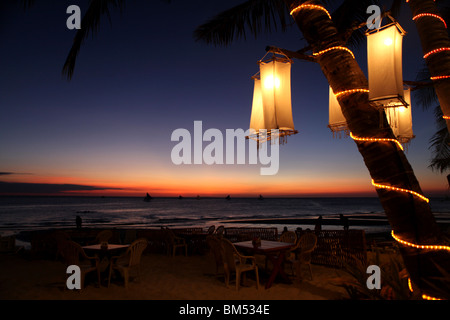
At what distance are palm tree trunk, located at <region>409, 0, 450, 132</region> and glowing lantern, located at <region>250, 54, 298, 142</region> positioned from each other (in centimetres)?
146

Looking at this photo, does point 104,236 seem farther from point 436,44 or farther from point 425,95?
point 425,95

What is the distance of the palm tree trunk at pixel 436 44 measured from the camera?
2.90 meters

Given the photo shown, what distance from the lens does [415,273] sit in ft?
6.82

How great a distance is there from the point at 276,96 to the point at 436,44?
175cm

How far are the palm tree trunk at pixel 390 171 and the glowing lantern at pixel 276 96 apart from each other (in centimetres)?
→ 67

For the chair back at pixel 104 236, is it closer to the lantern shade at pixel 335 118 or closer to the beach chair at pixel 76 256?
the beach chair at pixel 76 256

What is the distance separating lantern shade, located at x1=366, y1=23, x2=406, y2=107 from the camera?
2223 millimetres

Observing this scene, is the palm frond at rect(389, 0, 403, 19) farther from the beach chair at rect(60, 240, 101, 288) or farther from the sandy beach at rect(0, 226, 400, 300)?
the beach chair at rect(60, 240, 101, 288)

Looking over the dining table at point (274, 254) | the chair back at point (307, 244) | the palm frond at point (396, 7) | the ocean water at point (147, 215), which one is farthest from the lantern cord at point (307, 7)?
the ocean water at point (147, 215)

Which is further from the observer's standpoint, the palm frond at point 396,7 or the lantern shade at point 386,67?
the palm frond at point 396,7

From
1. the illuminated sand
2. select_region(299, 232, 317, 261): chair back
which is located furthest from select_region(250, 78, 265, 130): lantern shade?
select_region(299, 232, 317, 261): chair back
